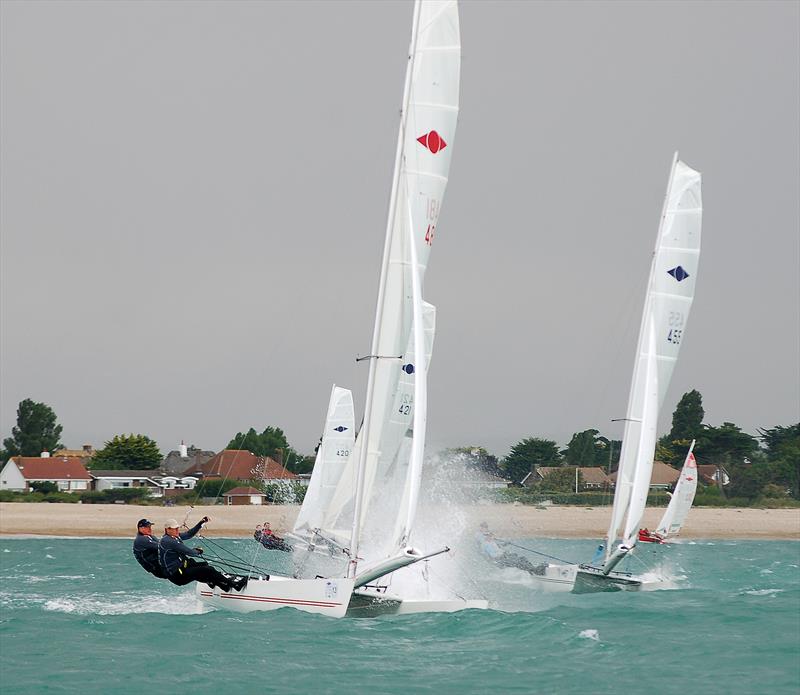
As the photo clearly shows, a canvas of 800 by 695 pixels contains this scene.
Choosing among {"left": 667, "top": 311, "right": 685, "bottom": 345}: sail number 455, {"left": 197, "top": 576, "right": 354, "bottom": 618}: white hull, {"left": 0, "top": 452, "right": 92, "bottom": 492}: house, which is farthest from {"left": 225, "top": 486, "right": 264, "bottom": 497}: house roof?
{"left": 197, "top": 576, "right": 354, "bottom": 618}: white hull

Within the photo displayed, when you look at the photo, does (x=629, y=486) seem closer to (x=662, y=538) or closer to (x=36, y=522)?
(x=662, y=538)

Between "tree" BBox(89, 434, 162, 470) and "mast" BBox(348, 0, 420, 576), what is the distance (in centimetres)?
6347

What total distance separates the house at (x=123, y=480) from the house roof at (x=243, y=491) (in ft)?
26.2

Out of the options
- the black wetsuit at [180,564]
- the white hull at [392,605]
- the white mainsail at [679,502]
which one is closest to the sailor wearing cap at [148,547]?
the black wetsuit at [180,564]

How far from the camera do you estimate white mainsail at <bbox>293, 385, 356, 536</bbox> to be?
29453mm

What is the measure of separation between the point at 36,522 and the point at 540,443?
37391mm

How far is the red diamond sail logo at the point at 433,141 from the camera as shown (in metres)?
19.0

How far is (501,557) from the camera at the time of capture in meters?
26.1

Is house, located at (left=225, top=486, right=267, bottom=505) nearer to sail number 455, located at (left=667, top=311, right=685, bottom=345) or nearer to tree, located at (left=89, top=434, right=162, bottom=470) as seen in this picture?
tree, located at (left=89, top=434, right=162, bottom=470)

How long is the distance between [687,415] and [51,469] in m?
41.0

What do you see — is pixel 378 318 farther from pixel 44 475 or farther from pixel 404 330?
pixel 44 475

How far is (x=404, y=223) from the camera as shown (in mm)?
18734

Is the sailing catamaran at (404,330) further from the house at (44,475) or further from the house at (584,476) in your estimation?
the house at (44,475)

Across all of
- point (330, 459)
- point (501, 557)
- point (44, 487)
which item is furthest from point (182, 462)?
point (501, 557)
